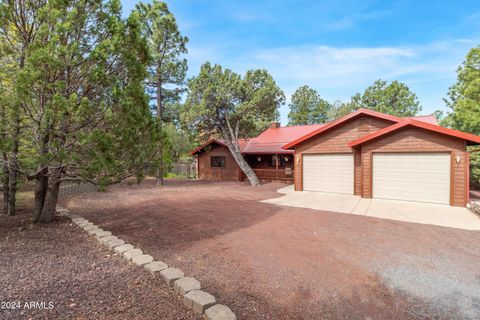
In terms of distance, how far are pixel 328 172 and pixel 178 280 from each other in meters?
10.5

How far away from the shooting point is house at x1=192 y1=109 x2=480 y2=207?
8.71 meters

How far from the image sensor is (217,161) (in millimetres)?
20469

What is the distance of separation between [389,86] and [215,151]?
96.5ft

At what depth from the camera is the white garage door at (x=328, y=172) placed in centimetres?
1163

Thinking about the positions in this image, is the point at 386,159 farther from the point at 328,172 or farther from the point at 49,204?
the point at 49,204

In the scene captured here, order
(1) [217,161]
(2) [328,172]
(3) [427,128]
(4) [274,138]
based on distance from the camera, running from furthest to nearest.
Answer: (1) [217,161] → (4) [274,138] → (2) [328,172] → (3) [427,128]

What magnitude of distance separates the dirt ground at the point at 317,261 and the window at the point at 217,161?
41.4 ft

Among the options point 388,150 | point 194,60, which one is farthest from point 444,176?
point 194,60

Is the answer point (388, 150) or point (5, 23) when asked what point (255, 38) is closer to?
→ point (388, 150)

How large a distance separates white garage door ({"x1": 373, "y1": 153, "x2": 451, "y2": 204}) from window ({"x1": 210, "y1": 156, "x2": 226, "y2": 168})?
11965 mm

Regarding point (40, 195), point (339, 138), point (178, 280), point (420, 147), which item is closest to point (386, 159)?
point (420, 147)

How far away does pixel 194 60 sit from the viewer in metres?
18.3

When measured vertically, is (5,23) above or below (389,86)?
below


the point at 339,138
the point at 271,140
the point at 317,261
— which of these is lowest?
the point at 317,261
